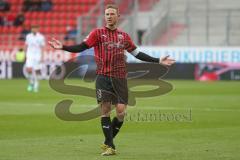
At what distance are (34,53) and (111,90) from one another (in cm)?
1613

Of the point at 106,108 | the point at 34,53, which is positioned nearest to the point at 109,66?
the point at 106,108

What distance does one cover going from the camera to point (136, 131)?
44.7 feet

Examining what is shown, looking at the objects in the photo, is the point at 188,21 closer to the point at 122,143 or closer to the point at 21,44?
the point at 21,44

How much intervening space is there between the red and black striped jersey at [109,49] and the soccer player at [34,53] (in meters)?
15.1

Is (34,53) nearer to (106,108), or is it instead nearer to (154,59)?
(154,59)

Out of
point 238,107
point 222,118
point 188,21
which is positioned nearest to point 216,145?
point 222,118

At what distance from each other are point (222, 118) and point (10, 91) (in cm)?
1116

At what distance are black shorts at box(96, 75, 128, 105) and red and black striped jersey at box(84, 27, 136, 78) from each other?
0.08 m

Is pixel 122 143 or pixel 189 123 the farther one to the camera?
pixel 189 123

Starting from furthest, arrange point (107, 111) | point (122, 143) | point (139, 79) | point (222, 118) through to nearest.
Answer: point (139, 79)
point (222, 118)
point (122, 143)
point (107, 111)

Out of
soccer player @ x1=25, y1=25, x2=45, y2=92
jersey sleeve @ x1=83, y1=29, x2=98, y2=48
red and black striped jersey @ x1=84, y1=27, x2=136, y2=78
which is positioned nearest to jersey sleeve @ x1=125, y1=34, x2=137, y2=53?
red and black striped jersey @ x1=84, y1=27, x2=136, y2=78

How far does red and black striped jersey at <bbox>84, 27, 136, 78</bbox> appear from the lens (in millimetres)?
10727

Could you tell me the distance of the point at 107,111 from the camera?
35.4 ft

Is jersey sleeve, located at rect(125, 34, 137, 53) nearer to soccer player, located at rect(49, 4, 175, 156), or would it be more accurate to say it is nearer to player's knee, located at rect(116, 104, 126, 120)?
soccer player, located at rect(49, 4, 175, 156)
